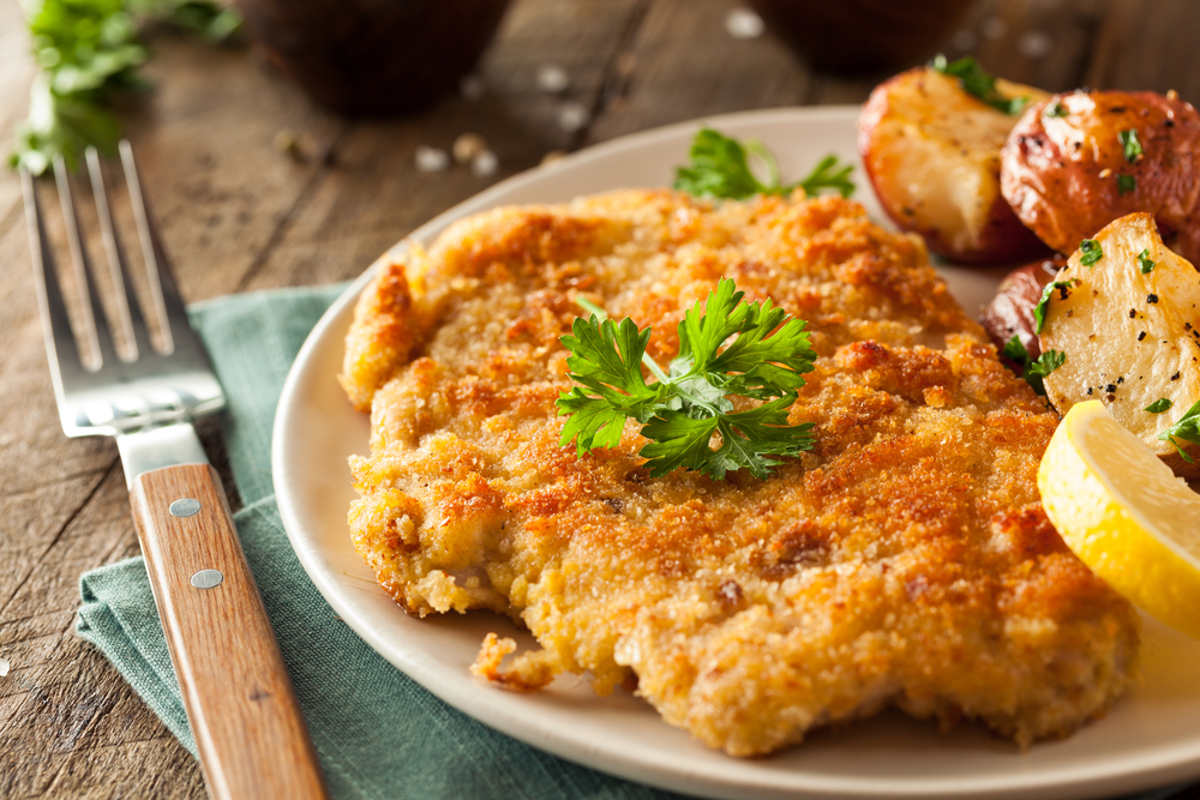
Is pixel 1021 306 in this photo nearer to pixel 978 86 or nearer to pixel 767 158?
pixel 978 86

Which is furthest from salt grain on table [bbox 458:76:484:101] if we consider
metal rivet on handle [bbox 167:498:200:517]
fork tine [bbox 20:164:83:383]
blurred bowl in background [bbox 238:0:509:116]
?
metal rivet on handle [bbox 167:498:200:517]

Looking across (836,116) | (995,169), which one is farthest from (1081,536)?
(836,116)

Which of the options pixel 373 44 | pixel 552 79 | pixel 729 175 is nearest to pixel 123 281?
pixel 373 44

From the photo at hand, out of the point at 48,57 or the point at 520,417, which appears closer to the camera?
the point at 520,417

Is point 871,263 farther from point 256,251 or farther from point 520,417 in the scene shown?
point 256,251

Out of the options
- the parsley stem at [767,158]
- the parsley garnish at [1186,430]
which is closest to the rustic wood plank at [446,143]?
the parsley stem at [767,158]

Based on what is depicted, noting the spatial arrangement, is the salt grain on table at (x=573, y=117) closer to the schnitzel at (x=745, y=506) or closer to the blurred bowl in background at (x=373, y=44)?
the blurred bowl in background at (x=373, y=44)

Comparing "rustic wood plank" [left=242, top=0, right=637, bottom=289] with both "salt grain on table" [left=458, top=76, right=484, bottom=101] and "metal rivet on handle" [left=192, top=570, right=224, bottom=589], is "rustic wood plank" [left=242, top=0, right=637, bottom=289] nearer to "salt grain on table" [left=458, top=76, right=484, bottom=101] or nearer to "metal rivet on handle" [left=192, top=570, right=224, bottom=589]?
"salt grain on table" [left=458, top=76, right=484, bottom=101]
